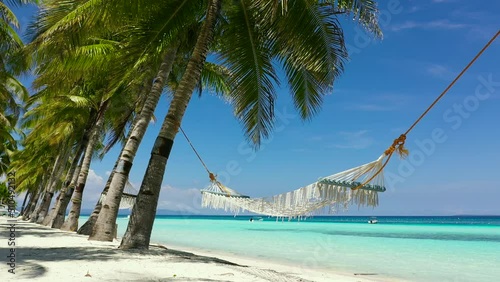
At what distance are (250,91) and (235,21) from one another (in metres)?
1.16

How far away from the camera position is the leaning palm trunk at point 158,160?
530 cm

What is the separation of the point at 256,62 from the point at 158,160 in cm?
236

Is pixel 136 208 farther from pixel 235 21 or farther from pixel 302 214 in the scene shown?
pixel 235 21

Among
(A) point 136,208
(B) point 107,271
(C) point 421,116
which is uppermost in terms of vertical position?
(C) point 421,116

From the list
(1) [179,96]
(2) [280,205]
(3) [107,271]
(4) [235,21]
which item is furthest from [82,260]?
(4) [235,21]

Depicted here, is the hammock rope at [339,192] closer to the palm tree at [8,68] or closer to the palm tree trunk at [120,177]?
the palm tree trunk at [120,177]

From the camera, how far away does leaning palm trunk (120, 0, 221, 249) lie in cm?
530

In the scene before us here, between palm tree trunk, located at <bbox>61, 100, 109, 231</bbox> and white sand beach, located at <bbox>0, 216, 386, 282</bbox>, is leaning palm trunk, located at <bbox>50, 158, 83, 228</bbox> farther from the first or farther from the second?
white sand beach, located at <bbox>0, 216, 386, 282</bbox>

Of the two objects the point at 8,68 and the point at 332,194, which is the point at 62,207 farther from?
the point at 332,194

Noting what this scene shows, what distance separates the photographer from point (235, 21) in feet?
21.9

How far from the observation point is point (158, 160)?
5.44 meters

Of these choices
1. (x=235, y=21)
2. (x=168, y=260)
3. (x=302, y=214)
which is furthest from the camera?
(x=235, y=21)

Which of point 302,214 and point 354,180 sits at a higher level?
point 354,180

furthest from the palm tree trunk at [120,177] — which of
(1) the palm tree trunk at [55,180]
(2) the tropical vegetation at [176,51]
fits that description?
(1) the palm tree trunk at [55,180]
